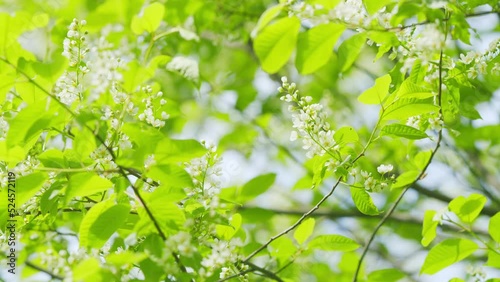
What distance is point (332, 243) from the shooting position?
2.29m

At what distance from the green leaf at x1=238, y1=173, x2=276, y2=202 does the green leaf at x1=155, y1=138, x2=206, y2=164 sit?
1253mm

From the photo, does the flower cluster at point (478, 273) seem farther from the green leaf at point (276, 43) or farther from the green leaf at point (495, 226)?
the green leaf at point (276, 43)

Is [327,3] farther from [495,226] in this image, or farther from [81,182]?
[495,226]

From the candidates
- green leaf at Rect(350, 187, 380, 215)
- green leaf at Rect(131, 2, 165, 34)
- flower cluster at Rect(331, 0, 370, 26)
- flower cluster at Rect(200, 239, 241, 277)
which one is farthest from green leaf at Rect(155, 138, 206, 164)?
green leaf at Rect(350, 187, 380, 215)

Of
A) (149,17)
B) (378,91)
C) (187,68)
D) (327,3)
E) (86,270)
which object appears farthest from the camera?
(187,68)

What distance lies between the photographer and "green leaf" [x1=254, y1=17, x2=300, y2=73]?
166 centimetres

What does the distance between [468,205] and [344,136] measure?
488mm

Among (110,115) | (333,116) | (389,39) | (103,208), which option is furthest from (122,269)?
(333,116)

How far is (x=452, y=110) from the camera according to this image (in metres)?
2.33

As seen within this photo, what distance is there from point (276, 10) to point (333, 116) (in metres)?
3.65

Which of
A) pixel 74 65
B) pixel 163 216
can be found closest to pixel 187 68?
pixel 74 65

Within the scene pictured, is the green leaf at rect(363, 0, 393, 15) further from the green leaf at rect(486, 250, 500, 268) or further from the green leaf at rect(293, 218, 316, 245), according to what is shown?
the green leaf at rect(486, 250, 500, 268)

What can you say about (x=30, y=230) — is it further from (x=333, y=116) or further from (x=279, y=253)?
(x=333, y=116)

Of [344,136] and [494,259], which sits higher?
[344,136]
